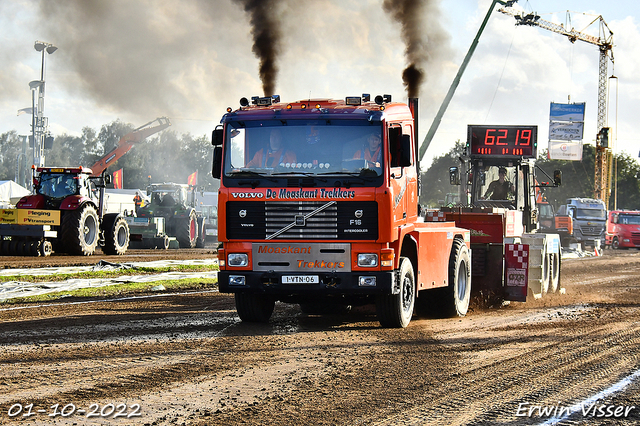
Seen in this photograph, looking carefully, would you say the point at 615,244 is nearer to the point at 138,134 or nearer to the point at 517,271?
the point at 138,134

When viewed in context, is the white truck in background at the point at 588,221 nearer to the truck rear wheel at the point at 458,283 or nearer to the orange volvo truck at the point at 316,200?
the truck rear wheel at the point at 458,283

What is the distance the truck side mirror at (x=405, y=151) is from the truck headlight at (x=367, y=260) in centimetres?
125

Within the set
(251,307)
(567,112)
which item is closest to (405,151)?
(251,307)

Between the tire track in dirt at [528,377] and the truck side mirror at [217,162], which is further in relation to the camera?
the truck side mirror at [217,162]

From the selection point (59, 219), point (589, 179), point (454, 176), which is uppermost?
point (589, 179)

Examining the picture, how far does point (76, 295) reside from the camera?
575 inches

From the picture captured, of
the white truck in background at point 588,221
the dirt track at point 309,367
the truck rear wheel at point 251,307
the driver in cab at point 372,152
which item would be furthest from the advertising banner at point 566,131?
the driver in cab at point 372,152

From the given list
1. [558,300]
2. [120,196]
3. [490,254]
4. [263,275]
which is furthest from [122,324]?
[120,196]

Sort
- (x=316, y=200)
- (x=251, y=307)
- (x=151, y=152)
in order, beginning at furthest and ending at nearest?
(x=151, y=152)
(x=251, y=307)
(x=316, y=200)

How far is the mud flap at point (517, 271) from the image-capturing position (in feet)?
44.5

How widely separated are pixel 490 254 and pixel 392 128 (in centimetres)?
508

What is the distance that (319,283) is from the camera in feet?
31.0

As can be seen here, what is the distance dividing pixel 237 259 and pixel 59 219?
15.2 m

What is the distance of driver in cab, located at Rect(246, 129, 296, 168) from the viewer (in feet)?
31.3
